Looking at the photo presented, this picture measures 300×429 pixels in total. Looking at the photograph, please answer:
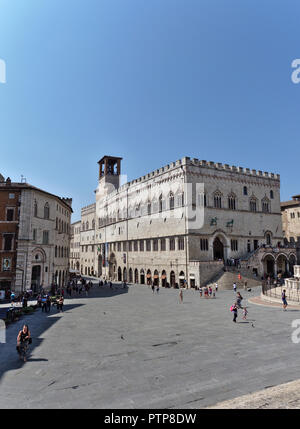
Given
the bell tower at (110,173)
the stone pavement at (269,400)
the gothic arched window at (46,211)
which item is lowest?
the stone pavement at (269,400)

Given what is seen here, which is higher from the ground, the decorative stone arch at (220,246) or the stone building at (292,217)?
the stone building at (292,217)

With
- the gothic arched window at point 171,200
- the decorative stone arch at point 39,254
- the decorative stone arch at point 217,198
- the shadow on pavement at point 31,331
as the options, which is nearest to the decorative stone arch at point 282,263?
the decorative stone arch at point 217,198

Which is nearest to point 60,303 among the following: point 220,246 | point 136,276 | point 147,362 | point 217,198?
point 147,362

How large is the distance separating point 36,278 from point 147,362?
2750 cm

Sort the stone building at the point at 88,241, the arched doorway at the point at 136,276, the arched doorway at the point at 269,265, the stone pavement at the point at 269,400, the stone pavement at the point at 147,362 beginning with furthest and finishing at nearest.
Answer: the stone building at the point at 88,241, the arched doorway at the point at 136,276, the arched doorway at the point at 269,265, the stone pavement at the point at 147,362, the stone pavement at the point at 269,400

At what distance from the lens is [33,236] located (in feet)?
111

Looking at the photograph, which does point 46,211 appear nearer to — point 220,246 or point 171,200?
point 171,200

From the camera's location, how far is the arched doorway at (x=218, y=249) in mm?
43875

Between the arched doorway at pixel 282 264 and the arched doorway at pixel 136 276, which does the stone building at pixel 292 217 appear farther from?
the arched doorway at pixel 136 276

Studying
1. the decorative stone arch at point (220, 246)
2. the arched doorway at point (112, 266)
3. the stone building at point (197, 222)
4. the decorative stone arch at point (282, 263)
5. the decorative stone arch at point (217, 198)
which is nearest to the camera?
the stone building at point (197, 222)

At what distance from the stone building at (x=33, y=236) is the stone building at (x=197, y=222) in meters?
16.5

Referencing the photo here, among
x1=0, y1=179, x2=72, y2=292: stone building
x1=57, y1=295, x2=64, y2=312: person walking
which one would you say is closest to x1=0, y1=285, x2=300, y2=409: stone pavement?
x1=57, y1=295, x2=64, y2=312: person walking

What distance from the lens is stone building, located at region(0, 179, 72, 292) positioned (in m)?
32.4

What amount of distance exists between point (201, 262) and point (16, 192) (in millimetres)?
24821
